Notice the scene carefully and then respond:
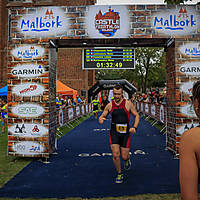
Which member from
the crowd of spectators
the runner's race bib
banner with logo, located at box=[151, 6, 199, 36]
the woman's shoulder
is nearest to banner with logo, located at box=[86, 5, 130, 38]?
banner with logo, located at box=[151, 6, 199, 36]

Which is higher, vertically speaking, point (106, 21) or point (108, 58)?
point (106, 21)

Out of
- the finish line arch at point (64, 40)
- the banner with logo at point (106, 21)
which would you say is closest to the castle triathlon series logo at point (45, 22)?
the finish line arch at point (64, 40)

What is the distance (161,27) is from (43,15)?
3.17 metres

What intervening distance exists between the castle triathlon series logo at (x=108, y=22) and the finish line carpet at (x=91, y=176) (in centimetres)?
342

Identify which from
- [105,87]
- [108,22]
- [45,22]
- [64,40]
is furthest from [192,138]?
[105,87]

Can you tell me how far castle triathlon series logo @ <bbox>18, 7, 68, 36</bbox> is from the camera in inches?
221

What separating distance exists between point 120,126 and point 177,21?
3.35 meters

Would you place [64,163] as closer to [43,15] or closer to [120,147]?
[120,147]

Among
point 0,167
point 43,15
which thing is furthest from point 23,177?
point 43,15

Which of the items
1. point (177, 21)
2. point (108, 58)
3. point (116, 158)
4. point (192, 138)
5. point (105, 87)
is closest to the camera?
point (192, 138)

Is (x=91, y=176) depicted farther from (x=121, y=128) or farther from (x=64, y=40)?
(x=64, y=40)

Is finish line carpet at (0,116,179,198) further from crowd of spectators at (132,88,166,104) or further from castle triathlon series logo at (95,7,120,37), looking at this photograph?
crowd of spectators at (132,88,166,104)

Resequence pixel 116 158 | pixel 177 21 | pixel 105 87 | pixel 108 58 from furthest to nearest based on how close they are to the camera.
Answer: pixel 105 87 → pixel 108 58 → pixel 177 21 → pixel 116 158

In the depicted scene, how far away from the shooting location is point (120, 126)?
14.1 ft
